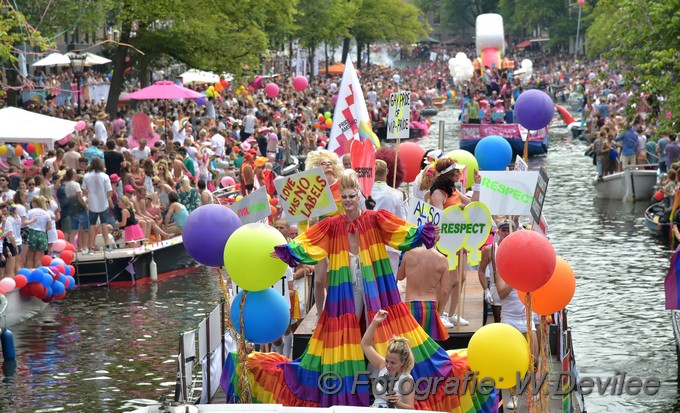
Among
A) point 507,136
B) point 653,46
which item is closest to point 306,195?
point 653,46

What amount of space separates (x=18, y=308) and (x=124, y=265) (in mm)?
3035

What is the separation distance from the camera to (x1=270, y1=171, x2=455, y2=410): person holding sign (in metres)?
10.1

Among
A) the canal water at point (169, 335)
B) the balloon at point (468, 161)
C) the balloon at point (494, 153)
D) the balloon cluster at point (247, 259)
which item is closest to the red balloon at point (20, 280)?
the canal water at point (169, 335)

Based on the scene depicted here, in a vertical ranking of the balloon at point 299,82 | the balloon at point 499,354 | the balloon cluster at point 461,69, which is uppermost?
the balloon cluster at point 461,69

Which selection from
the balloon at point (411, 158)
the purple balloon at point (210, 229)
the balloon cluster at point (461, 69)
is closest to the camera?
the purple balloon at point (210, 229)

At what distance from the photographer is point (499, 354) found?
31.3 feet

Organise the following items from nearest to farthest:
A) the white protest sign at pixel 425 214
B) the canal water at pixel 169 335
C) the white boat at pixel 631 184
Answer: the white protest sign at pixel 425 214, the canal water at pixel 169 335, the white boat at pixel 631 184

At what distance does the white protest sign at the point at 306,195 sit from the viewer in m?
11.0

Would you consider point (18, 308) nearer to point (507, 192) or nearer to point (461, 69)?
point (507, 192)

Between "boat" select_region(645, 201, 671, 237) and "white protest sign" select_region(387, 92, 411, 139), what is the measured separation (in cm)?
959

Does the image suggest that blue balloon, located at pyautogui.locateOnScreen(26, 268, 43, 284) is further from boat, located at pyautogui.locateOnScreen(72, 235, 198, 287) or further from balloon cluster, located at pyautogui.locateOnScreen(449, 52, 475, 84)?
balloon cluster, located at pyautogui.locateOnScreen(449, 52, 475, 84)

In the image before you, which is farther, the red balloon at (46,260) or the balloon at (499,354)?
the red balloon at (46,260)

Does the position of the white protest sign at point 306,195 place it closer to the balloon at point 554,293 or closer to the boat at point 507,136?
the balloon at point 554,293

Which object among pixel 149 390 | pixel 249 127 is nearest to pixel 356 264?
pixel 149 390
